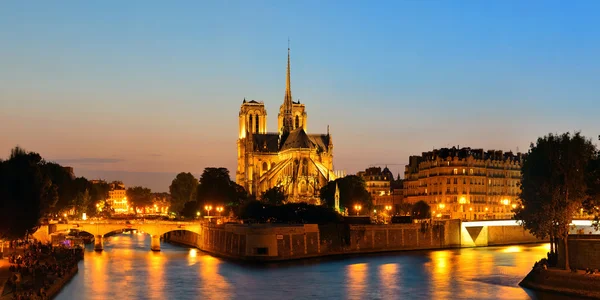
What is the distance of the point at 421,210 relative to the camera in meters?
103

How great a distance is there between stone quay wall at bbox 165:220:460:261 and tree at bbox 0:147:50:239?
15.2 meters

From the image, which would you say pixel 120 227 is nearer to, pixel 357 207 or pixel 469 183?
pixel 357 207

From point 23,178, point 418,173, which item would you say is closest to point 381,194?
point 418,173

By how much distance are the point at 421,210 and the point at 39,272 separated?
63252 mm

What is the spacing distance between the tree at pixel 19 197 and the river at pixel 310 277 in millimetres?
4642

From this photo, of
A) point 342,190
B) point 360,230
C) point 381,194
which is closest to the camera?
point 360,230

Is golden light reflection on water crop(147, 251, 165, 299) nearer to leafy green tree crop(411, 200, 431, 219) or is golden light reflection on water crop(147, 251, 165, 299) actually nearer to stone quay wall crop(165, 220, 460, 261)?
stone quay wall crop(165, 220, 460, 261)

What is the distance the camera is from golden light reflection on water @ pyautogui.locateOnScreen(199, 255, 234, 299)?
4612 cm

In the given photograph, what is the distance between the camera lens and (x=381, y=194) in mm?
137500

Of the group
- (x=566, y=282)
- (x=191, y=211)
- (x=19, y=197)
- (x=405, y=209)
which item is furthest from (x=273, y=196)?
(x=566, y=282)

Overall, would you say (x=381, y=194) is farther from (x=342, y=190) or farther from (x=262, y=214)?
(x=262, y=214)

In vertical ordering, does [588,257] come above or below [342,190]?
below

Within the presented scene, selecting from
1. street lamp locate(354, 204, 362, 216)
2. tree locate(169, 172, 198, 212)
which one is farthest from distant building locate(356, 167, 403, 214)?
tree locate(169, 172, 198, 212)

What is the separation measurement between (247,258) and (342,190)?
134 feet
